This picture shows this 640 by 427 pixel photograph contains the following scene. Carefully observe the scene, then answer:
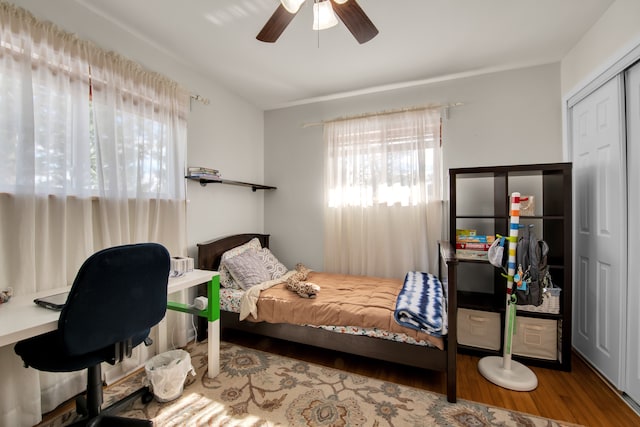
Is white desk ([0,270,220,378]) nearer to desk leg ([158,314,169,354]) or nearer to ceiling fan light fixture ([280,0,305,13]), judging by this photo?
desk leg ([158,314,169,354])

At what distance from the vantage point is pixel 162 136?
7.43 ft

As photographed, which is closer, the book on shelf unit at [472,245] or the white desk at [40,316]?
the white desk at [40,316]

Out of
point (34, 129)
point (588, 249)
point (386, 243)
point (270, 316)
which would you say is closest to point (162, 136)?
point (34, 129)

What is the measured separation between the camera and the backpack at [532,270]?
1959mm

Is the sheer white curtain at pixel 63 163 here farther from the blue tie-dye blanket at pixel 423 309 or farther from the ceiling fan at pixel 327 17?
the blue tie-dye blanket at pixel 423 309

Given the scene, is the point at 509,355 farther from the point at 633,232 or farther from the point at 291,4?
the point at 291,4

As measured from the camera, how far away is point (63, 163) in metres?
1.69

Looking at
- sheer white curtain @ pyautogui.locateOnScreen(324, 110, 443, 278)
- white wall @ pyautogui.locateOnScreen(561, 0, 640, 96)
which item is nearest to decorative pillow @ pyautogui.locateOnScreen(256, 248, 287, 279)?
sheer white curtain @ pyautogui.locateOnScreen(324, 110, 443, 278)

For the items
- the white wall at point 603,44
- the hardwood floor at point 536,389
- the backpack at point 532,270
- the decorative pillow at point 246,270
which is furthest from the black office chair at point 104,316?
the white wall at point 603,44

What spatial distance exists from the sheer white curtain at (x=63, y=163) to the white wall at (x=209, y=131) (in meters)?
0.17

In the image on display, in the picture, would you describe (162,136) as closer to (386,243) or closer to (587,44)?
(386,243)

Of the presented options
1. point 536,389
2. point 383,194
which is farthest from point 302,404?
point 383,194

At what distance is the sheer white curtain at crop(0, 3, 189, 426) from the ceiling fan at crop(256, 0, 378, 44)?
1165 millimetres

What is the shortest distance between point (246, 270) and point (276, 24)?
2017 millimetres
